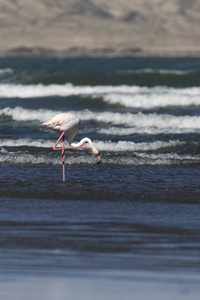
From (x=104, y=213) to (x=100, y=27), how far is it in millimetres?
92647

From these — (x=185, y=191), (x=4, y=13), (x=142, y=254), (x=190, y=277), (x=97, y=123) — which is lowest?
(x=190, y=277)

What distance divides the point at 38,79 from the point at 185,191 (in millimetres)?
20405

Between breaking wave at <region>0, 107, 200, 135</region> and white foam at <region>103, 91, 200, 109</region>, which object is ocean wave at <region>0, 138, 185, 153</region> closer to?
breaking wave at <region>0, 107, 200, 135</region>

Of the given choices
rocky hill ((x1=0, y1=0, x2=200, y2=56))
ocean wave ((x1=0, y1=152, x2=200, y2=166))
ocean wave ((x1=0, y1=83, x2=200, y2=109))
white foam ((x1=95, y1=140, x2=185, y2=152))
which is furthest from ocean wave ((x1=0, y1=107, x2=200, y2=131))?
rocky hill ((x1=0, y1=0, x2=200, y2=56))

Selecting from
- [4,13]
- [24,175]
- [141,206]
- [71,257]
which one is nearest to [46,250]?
[71,257]

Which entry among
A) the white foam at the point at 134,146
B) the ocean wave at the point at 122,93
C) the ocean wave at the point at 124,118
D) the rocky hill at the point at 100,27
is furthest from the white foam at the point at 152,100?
the rocky hill at the point at 100,27

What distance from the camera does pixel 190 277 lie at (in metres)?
5.54

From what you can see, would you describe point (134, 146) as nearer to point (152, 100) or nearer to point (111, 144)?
point (111, 144)

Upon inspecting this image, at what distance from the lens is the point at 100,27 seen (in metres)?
98.8

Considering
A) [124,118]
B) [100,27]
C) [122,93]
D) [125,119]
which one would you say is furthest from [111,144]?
[100,27]

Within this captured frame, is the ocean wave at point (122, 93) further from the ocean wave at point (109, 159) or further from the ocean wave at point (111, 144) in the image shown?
the ocean wave at point (109, 159)

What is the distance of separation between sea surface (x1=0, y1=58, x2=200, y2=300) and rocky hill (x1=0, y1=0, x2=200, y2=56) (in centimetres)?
6641

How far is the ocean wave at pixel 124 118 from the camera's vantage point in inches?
705

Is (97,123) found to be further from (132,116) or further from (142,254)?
(142,254)
